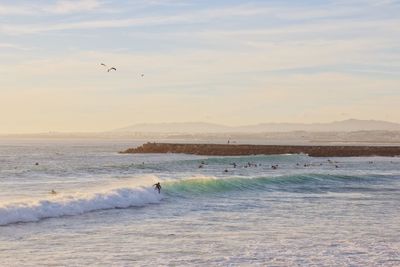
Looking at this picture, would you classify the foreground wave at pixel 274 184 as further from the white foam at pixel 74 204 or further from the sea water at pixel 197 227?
the white foam at pixel 74 204

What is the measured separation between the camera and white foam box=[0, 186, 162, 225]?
2367cm

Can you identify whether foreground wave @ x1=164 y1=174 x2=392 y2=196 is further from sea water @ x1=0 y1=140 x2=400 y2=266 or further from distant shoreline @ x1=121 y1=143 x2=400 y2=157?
distant shoreline @ x1=121 y1=143 x2=400 y2=157

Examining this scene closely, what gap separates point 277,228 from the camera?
22094mm

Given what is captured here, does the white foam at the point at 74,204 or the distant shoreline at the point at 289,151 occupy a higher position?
the distant shoreline at the point at 289,151

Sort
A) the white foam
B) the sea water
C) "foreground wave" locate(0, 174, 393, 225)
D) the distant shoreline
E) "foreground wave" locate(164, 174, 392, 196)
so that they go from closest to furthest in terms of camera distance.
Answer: the sea water < the white foam < "foreground wave" locate(0, 174, 393, 225) < "foreground wave" locate(164, 174, 392, 196) < the distant shoreline

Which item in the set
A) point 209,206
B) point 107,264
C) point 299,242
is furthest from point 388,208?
point 107,264

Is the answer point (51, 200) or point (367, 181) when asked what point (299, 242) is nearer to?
point (51, 200)

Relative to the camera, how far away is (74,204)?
26.9 meters

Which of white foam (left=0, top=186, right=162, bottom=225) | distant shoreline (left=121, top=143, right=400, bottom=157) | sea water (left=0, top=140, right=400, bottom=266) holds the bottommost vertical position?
sea water (left=0, top=140, right=400, bottom=266)

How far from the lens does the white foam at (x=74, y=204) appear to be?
2367cm

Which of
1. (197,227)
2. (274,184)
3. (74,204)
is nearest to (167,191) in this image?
(74,204)

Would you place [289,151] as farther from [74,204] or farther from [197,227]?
[197,227]

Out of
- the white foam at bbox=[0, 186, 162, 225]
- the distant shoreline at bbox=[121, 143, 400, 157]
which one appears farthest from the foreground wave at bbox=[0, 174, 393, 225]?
the distant shoreline at bbox=[121, 143, 400, 157]

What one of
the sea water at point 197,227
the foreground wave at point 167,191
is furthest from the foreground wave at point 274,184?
→ the sea water at point 197,227
